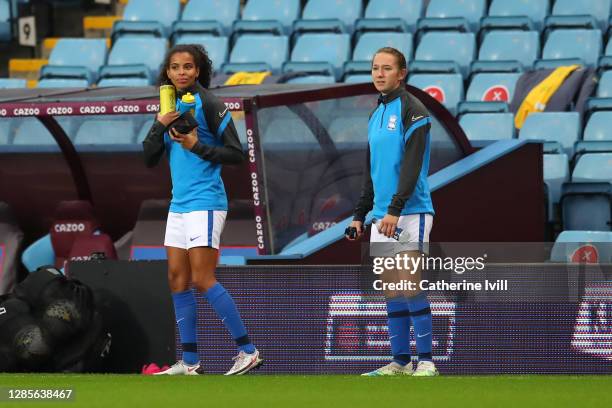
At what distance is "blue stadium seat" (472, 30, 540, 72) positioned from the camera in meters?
15.1

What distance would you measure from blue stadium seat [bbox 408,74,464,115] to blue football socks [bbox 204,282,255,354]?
728 centimetres

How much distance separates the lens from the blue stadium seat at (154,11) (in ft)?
57.7

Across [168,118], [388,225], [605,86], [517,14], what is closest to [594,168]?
[605,86]

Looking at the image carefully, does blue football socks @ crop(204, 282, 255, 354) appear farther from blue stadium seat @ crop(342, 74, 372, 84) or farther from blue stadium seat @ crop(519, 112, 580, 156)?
blue stadium seat @ crop(342, 74, 372, 84)

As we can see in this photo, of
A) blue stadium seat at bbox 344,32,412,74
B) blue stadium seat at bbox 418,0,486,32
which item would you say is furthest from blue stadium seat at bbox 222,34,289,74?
blue stadium seat at bbox 418,0,486,32

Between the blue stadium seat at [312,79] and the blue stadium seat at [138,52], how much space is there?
7.62 feet

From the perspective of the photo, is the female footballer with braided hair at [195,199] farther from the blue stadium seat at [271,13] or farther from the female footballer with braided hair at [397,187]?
the blue stadium seat at [271,13]

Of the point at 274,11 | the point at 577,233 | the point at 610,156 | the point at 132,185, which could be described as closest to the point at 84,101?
the point at 132,185

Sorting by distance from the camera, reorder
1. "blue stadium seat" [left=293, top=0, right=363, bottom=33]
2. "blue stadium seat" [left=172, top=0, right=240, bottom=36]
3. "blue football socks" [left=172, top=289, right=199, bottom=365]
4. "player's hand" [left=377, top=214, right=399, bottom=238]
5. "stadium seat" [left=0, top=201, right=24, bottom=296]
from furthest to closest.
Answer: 1. "blue stadium seat" [left=172, top=0, right=240, bottom=36]
2. "blue stadium seat" [left=293, top=0, right=363, bottom=33]
3. "stadium seat" [left=0, top=201, right=24, bottom=296]
4. "blue football socks" [left=172, top=289, right=199, bottom=365]
5. "player's hand" [left=377, top=214, right=399, bottom=238]

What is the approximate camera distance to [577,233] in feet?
31.5

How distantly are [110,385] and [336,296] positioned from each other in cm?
154

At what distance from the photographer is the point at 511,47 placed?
15.2 metres

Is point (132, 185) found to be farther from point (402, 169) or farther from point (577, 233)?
point (402, 169)

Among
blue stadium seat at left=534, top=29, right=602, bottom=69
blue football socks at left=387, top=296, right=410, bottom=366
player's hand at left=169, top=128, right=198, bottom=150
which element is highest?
blue stadium seat at left=534, top=29, right=602, bottom=69
